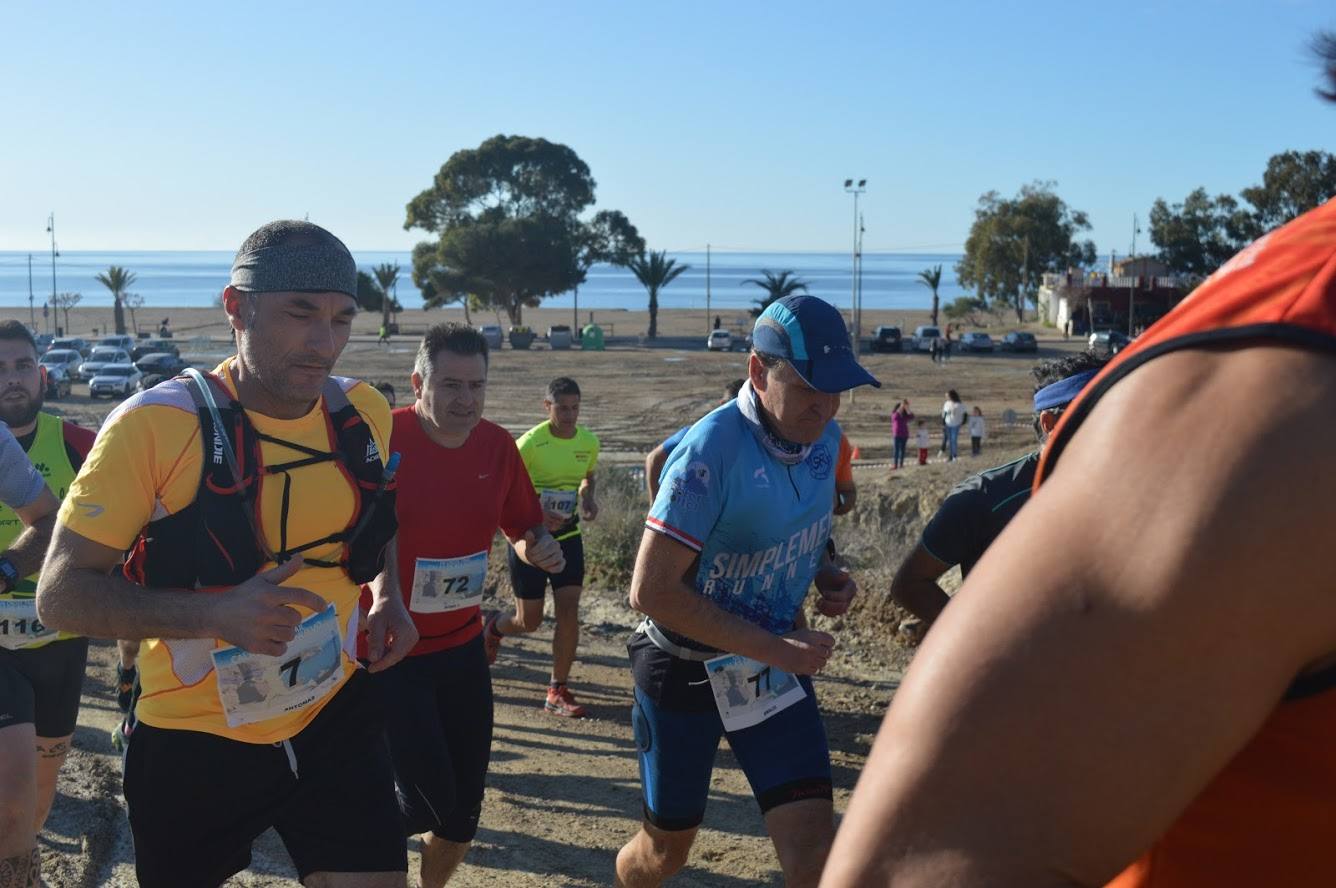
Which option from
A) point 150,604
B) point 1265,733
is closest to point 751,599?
point 150,604

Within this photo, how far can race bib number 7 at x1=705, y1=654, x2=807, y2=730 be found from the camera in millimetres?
4102

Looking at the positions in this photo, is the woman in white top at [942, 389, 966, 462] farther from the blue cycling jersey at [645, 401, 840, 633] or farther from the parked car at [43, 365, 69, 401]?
the parked car at [43, 365, 69, 401]

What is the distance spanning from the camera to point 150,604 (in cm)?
286

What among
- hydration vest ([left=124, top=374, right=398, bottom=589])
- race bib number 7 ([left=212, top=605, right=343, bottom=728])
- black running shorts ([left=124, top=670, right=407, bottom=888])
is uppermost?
hydration vest ([left=124, top=374, right=398, bottom=589])

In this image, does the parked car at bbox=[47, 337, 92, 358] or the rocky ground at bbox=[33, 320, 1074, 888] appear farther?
the parked car at bbox=[47, 337, 92, 358]

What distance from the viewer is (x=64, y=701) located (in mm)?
4883

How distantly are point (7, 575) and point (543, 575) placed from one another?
13.6ft

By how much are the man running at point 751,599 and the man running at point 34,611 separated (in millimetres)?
2047

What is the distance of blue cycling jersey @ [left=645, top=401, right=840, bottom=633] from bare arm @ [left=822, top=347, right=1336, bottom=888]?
302 cm

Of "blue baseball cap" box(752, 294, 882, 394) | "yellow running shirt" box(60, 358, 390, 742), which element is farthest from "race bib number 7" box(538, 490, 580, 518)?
"yellow running shirt" box(60, 358, 390, 742)

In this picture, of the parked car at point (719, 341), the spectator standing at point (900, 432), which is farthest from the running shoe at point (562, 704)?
the parked car at point (719, 341)

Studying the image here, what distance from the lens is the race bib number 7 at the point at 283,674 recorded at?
10.4ft

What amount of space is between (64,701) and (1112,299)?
6773cm

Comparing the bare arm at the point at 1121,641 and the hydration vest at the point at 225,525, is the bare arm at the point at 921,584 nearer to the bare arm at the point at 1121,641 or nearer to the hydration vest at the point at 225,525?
the hydration vest at the point at 225,525
